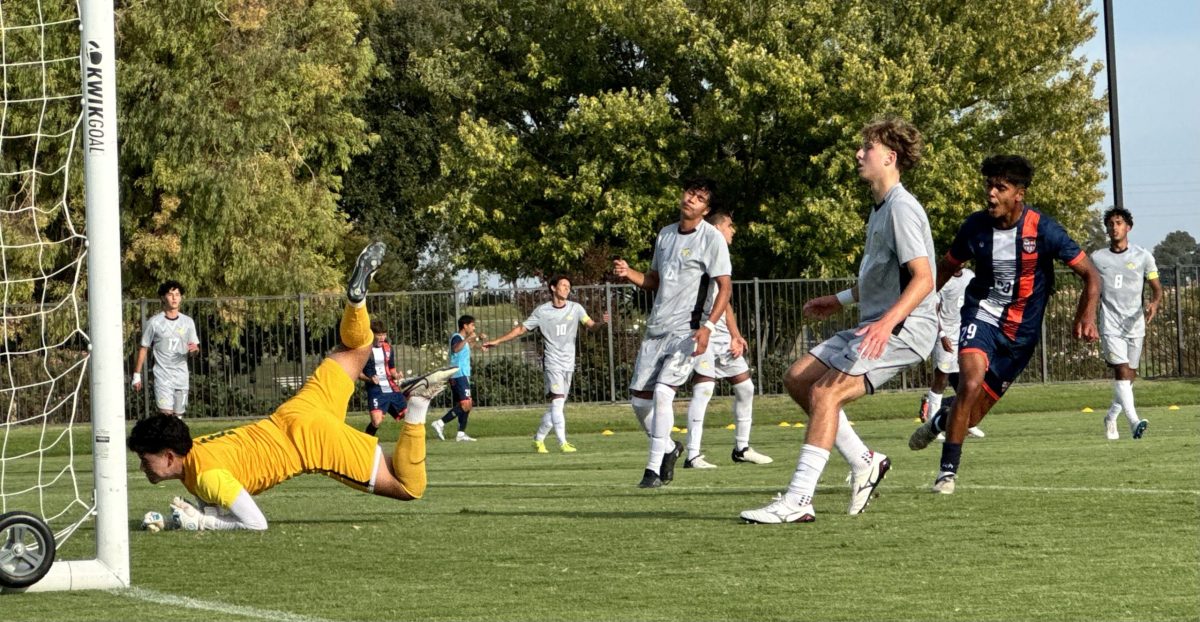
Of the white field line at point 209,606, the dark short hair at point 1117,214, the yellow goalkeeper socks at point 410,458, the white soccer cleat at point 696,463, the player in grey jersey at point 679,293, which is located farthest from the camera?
the dark short hair at point 1117,214

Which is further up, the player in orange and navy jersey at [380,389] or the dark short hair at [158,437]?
the dark short hair at [158,437]

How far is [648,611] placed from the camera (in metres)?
5.86

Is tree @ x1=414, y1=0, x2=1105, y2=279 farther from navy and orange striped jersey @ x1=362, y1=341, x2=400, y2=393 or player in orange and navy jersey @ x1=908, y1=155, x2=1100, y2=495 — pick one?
player in orange and navy jersey @ x1=908, y1=155, x2=1100, y2=495

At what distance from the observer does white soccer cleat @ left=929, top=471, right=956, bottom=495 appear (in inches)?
392

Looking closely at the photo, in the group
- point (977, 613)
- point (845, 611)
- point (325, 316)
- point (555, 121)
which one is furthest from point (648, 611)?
point (555, 121)

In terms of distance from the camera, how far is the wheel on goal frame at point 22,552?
6845 millimetres

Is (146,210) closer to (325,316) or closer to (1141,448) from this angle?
(325,316)

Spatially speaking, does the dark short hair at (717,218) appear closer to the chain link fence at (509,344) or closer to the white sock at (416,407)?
the white sock at (416,407)

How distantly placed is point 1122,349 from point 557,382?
7.42 meters

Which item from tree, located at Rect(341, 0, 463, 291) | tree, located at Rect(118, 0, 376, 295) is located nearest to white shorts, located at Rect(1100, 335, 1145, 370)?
tree, located at Rect(118, 0, 376, 295)

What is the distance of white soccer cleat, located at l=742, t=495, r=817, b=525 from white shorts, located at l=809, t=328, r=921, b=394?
0.78 metres

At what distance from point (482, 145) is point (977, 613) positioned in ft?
138

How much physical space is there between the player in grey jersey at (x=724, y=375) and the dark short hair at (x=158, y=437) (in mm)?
5043

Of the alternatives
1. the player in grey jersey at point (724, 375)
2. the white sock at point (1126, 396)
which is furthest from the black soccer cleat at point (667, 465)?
the white sock at point (1126, 396)
